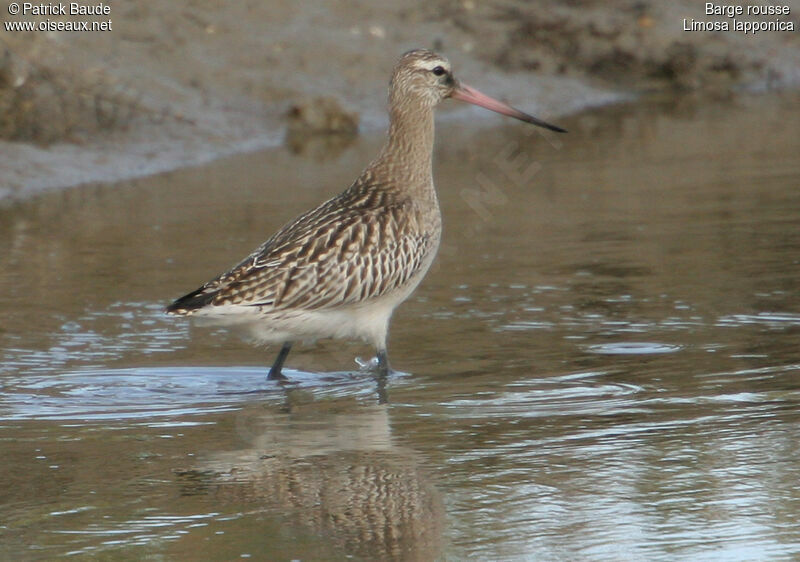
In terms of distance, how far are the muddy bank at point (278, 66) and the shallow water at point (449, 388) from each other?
125 cm

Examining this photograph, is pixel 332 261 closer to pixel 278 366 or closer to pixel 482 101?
pixel 278 366

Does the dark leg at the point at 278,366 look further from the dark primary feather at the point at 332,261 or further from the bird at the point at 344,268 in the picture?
the dark primary feather at the point at 332,261

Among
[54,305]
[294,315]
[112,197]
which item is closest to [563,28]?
[112,197]

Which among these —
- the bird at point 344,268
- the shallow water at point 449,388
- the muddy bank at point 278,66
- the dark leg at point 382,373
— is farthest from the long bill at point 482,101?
the muddy bank at point 278,66

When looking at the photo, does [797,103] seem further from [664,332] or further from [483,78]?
[664,332]

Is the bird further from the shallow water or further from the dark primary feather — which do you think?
the shallow water

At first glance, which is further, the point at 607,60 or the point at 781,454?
the point at 607,60

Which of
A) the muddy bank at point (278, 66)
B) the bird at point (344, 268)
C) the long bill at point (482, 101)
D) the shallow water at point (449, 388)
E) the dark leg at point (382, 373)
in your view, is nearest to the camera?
the shallow water at point (449, 388)

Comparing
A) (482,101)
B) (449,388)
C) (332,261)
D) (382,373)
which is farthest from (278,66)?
(449,388)

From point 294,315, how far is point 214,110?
29.3 feet

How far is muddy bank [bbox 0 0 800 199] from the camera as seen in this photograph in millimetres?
14117

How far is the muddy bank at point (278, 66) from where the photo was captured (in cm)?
1412

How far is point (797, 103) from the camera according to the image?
18391 mm

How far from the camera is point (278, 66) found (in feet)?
56.8
